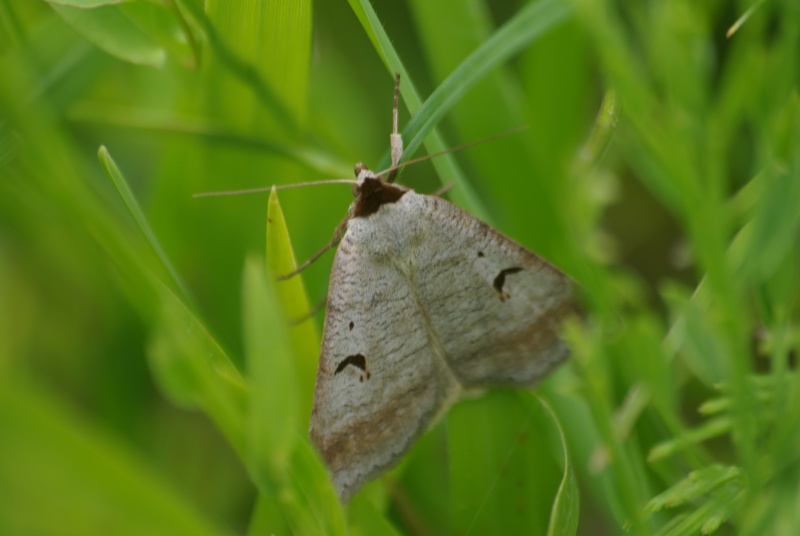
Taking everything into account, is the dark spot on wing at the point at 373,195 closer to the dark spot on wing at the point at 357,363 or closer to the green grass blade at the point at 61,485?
the dark spot on wing at the point at 357,363

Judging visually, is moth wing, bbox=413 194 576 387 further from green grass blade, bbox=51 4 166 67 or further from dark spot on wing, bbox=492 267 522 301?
green grass blade, bbox=51 4 166 67

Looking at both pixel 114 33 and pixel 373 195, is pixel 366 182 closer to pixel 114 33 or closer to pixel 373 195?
pixel 373 195

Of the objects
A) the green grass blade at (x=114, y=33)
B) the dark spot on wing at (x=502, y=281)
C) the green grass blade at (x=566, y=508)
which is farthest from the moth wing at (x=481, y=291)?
the green grass blade at (x=114, y=33)

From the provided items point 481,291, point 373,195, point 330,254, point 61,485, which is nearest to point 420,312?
point 481,291

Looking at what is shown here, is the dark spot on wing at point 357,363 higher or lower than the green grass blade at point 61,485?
higher

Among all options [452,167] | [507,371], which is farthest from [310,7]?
[507,371]

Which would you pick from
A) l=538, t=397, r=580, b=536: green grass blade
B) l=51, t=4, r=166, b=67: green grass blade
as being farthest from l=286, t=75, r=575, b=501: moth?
l=51, t=4, r=166, b=67: green grass blade

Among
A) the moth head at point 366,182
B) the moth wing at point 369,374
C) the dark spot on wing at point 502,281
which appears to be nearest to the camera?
the moth wing at point 369,374

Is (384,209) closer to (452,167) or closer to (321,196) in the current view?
(452,167)
